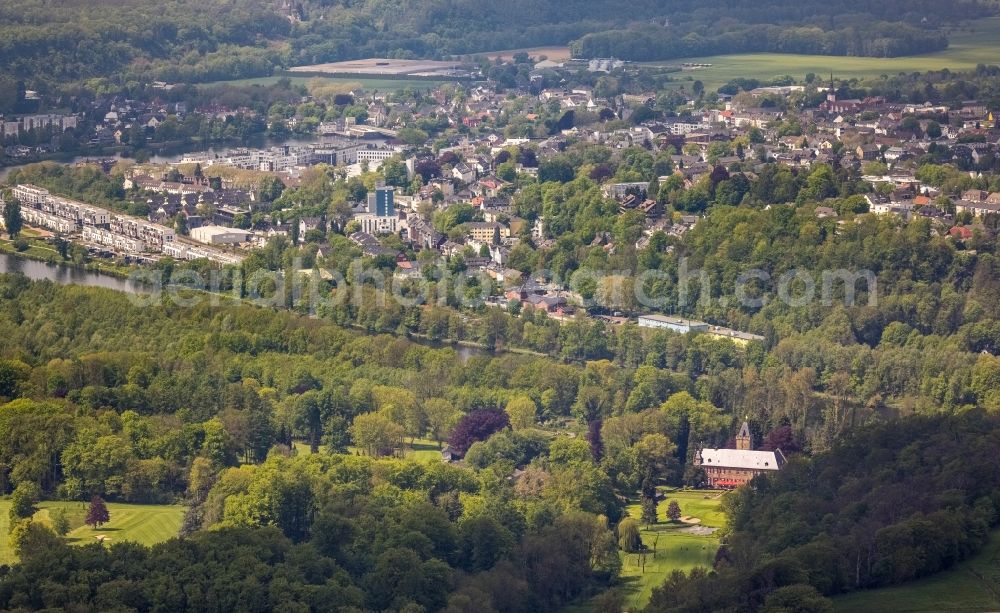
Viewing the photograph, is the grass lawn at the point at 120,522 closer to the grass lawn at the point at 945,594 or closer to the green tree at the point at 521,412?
the green tree at the point at 521,412

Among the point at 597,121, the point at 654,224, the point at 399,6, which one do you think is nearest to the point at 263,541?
the point at 654,224

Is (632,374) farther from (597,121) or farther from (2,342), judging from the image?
(597,121)

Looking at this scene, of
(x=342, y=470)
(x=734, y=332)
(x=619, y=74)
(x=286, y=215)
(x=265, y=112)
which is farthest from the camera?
(x=619, y=74)

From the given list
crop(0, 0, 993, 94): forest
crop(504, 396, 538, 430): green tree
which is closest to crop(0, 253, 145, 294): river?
crop(504, 396, 538, 430): green tree

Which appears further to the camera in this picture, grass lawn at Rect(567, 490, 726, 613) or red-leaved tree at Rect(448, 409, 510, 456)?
red-leaved tree at Rect(448, 409, 510, 456)

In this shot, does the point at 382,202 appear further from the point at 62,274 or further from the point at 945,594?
the point at 945,594

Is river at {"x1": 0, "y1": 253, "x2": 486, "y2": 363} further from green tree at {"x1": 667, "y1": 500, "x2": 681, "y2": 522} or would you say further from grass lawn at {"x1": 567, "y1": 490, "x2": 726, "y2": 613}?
green tree at {"x1": 667, "y1": 500, "x2": 681, "y2": 522}
